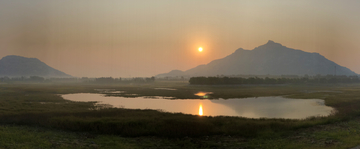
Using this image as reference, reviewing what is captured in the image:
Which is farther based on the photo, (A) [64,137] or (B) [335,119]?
(B) [335,119]

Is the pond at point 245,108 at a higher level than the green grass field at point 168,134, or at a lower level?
lower

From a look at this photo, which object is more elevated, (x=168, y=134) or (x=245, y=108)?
(x=168, y=134)

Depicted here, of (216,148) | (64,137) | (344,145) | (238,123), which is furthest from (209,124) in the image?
(64,137)

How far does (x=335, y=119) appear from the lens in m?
26.6

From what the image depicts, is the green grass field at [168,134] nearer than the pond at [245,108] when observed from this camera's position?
Yes

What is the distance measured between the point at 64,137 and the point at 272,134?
58.4 ft

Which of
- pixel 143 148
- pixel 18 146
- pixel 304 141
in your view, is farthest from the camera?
pixel 304 141

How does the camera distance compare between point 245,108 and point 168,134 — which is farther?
point 245,108

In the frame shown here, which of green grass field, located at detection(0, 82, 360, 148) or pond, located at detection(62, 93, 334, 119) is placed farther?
pond, located at detection(62, 93, 334, 119)

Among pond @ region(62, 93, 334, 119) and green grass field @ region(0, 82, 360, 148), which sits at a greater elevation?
green grass field @ region(0, 82, 360, 148)

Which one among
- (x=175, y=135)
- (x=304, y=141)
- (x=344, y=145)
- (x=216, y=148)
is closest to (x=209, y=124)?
(x=175, y=135)

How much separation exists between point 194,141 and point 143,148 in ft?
14.2

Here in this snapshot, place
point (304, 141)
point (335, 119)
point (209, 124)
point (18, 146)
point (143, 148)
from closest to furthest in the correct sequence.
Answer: point (18, 146) < point (143, 148) < point (304, 141) < point (209, 124) < point (335, 119)

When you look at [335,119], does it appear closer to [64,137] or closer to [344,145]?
[344,145]
